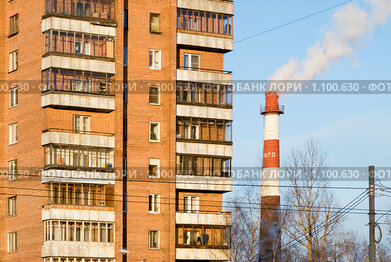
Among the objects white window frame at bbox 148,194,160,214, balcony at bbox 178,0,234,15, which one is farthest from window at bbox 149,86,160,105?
white window frame at bbox 148,194,160,214

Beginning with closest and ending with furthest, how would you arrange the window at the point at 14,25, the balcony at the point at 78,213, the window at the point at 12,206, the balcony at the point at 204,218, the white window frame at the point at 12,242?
the balcony at the point at 78,213, the white window frame at the point at 12,242, the balcony at the point at 204,218, the window at the point at 12,206, the window at the point at 14,25

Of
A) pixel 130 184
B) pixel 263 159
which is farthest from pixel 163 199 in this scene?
pixel 263 159

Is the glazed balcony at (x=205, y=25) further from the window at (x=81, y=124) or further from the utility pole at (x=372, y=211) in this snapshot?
the utility pole at (x=372, y=211)

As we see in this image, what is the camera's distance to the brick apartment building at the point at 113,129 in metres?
69.8

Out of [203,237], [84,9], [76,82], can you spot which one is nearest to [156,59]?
[84,9]

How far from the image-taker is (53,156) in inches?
2719

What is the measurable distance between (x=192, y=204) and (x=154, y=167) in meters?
4.27

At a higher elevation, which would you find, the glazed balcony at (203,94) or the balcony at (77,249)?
the glazed balcony at (203,94)

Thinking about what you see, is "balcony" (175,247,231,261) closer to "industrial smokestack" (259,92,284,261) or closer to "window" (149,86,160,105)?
"industrial smokestack" (259,92,284,261)

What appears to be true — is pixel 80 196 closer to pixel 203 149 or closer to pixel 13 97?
pixel 13 97

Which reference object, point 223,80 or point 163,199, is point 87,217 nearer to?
point 163,199

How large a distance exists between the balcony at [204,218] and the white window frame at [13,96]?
49.9ft

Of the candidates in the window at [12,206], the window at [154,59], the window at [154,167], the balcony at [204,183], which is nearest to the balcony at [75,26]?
the window at [154,59]

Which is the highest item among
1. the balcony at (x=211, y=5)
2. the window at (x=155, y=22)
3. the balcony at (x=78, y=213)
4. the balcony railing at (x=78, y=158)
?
the balcony at (x=211, y=5)
